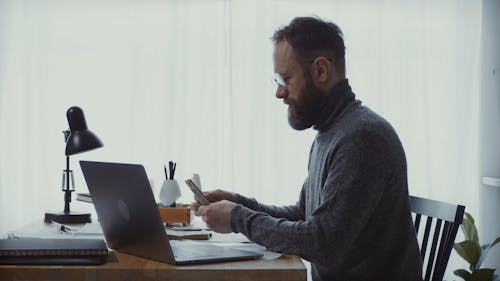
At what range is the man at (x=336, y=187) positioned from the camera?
1.47 meters

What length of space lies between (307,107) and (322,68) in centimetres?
12

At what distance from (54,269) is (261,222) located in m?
0.47

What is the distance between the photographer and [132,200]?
1448mm

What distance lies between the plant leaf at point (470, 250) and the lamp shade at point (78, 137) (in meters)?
1.80

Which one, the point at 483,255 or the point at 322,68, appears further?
the point at 483,255

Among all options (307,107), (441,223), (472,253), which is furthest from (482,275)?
(307,107)

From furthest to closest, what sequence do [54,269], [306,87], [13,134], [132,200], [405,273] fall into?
[13,134]
[306,87]
[405,273]
[132,200]
[54,269]

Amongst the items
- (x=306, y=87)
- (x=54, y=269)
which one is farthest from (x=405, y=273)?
(x=54, y=269)

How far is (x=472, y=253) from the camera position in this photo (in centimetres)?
302

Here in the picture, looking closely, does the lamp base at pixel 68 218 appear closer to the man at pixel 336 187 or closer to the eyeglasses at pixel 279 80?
the man at pixel 336 187

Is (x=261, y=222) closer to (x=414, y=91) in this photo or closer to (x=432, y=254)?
(x=432, y=254)

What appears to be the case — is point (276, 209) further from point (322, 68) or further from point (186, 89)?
point (186, 89)

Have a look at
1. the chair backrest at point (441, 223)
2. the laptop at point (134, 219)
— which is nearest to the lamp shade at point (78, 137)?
the laptop at point (134, 219)

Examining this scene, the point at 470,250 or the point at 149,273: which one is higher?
the point at 149,273
